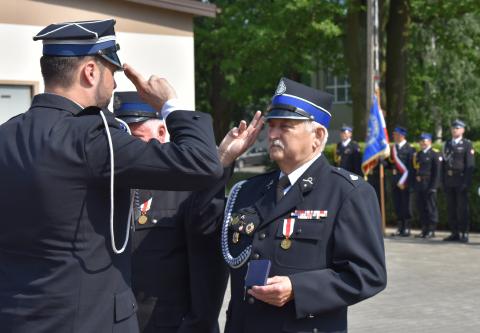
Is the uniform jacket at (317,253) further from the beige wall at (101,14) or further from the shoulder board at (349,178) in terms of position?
the beige wall at (101,14)

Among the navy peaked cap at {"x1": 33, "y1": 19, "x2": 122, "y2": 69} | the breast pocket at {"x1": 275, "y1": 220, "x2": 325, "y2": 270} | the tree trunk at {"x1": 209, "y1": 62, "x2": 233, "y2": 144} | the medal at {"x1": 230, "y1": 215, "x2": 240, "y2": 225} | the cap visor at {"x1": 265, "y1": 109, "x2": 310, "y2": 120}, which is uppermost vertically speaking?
the tree trunk at {"x1": 209, "y1": 62, "x2": 233, "y2": 144}

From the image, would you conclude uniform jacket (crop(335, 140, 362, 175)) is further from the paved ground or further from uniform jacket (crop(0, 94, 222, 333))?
uniform jacket (crop(0, 94, 222, 333))

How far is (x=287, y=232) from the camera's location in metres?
3.52

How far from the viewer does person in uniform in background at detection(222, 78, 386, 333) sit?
11.0 feet

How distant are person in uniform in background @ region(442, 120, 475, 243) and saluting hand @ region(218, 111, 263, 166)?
39.8ft

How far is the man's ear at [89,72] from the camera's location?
2842 millimetres

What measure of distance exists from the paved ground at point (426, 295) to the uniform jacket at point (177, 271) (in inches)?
165

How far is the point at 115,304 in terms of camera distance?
9.45 feet

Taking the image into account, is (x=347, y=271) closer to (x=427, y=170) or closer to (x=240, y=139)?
(x=240, y=139)

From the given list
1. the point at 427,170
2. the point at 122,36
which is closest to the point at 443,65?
the point at 427,170

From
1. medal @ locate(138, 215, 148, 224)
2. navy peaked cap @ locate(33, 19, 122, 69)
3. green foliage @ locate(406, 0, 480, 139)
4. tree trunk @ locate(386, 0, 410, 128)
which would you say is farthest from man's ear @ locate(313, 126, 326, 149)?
tree trunk @ locate(386, 0, 410, 128)

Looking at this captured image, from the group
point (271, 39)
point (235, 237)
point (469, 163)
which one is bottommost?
point (469, 163)

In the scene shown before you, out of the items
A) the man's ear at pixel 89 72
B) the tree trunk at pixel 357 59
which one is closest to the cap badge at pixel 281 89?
the man's ear at pixel 89 72

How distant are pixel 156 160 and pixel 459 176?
13193 millimetres
